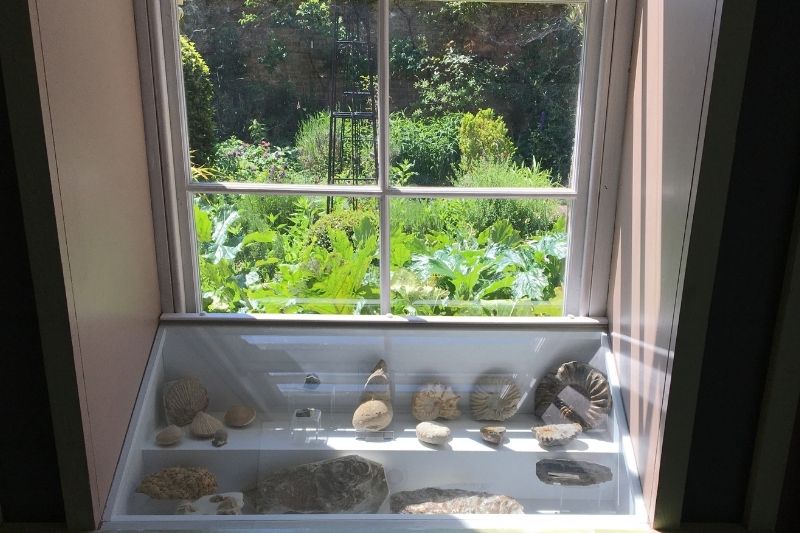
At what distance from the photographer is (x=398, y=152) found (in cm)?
208

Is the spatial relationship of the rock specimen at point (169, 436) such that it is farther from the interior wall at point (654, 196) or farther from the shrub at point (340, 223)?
the interior wall at point (654, 196)

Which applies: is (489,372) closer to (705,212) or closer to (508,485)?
(508,485)

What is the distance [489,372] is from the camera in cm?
211

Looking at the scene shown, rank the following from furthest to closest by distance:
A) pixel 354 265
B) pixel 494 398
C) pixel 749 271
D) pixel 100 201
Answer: pixel 354 265, pixel 494 398, pixel 100 201, pixel 749 271

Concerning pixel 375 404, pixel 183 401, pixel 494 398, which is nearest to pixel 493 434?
pixel 494 398

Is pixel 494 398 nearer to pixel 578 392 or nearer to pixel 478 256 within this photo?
pixel 578 392

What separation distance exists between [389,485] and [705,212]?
106 cm

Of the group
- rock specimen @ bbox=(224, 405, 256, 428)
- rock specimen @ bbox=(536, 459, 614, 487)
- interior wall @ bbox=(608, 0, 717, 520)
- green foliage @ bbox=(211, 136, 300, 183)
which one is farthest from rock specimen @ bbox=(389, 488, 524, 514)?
green foliage @ bbox=(211, 136, 300, 183)

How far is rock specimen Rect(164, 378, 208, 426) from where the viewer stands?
2025 mm

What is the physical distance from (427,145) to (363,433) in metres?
0.87

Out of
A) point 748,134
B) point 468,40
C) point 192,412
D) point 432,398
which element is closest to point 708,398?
point 748,134

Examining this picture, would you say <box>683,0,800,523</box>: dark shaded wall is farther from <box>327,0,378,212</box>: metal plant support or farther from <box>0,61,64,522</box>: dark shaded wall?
<box>0,61,64,522</box>: dark shaded wall

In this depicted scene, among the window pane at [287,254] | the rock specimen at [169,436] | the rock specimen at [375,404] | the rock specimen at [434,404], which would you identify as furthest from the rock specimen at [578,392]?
the rock specimen at [169,436]

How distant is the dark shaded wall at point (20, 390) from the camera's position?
1.52 metres
